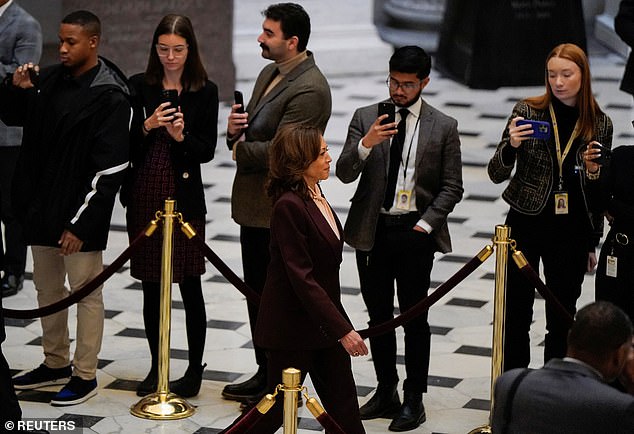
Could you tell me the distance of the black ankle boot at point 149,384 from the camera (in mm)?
7715

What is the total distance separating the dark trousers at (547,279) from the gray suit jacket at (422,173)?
39cm

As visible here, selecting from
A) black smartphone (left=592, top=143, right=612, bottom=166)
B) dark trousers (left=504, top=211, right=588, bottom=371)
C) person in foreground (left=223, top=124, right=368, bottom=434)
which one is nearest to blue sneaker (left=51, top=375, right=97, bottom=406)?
person in foreground (left=223, top=124, right=368, bottom=434)

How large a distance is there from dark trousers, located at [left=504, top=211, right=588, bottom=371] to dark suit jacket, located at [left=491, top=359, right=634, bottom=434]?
2683mm

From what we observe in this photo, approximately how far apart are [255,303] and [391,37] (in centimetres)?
1176

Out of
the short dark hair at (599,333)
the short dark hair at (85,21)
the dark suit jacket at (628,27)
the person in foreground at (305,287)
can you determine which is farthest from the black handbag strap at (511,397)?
the dark suit jacket at (628,27)

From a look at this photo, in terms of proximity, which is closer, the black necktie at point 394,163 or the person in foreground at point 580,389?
the person in foreground at point 580,389

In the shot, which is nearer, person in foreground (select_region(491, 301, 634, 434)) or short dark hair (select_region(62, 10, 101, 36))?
person in foreground (select_region(491, 301, 634, 434))

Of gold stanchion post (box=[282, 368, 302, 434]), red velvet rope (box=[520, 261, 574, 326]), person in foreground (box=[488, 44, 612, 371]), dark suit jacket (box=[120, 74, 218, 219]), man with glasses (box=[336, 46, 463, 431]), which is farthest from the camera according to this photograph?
dark suit jacket (box=[120, 74, 218, 219])

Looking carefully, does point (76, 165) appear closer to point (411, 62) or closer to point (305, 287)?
point (411, 62)

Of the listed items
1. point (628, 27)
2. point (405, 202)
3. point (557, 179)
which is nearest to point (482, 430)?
point (405, 202)

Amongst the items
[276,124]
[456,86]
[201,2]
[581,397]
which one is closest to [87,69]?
[276,124]

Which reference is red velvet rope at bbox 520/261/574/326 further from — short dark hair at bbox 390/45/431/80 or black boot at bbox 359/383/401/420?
short dark hair at bbox 390/45/431/80

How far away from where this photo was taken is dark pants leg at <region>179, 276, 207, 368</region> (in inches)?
304

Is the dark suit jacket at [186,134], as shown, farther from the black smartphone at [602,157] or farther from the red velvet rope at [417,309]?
the black smartphone at [602,157]
